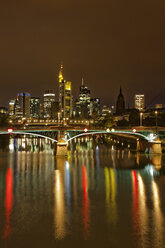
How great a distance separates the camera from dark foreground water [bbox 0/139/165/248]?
64.7 feet

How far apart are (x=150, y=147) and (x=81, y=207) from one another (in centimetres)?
4573

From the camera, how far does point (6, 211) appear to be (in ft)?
82.1

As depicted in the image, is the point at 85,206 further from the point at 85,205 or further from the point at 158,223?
the point at 158,223

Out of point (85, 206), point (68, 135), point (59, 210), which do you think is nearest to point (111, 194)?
point (85, 206)

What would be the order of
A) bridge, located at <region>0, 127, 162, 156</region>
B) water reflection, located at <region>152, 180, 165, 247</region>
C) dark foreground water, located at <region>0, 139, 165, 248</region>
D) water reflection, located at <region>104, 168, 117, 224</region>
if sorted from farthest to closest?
1. bridge, located at <region>0, 127, 162, 156</region>
2. water reflection, located at <region>104, 168, 117, 224</region>
3. dark foreground water, located at <region>0, 139, 165, 248</region>
4. water reflection, located at <region>152, 180, 165, 247</region>

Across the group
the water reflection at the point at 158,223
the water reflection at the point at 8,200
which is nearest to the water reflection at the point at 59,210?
the water reflection at the point at 8,200

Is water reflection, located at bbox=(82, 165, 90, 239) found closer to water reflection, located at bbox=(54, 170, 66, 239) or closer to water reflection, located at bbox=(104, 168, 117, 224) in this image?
water reflection, located at bbox=(54, 170, 66, 239)

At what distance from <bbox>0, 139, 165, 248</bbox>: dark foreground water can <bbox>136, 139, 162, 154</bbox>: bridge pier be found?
17900 mm

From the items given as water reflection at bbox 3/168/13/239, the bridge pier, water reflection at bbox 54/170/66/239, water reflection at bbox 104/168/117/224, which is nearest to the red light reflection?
water reflection at bbox 54/170/66/239

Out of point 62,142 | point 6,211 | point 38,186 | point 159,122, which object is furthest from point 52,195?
point 159,122

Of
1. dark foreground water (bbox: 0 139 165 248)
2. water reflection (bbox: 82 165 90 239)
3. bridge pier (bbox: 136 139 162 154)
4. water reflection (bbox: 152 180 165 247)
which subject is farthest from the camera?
bridge pier (bbox: 136 139 162 154)

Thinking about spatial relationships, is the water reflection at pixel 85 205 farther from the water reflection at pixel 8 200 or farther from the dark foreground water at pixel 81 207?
the water reflection at pixel 8 200

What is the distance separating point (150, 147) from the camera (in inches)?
2731

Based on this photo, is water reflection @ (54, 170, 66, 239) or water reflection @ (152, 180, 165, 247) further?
water reflection @ (54, 170, 66, 239)
